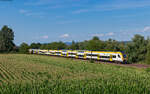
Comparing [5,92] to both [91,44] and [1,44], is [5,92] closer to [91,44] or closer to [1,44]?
[91,44]

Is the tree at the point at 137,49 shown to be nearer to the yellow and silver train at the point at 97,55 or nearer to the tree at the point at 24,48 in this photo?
the yellow and silver train at the point at 97,55

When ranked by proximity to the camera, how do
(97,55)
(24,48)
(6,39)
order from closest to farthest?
(97,55) < (6,39) < (24,48)

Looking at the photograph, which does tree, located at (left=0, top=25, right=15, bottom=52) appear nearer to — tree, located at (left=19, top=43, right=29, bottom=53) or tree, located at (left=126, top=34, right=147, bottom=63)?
tree, located at (left=19, top=43, right=29, bottom=53)

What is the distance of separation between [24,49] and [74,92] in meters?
97.0

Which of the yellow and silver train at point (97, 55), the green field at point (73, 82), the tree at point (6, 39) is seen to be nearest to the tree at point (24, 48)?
the tree at point (6, 39)

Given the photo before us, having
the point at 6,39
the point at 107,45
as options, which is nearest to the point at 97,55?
the point at 107,45

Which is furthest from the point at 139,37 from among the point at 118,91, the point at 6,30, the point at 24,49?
the point at 6,30

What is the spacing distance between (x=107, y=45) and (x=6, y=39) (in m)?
59.5

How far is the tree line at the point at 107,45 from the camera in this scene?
45062 mm

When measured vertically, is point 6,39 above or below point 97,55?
above

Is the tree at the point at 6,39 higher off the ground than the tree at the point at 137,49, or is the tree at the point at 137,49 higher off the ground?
the tree at the point at 6,39

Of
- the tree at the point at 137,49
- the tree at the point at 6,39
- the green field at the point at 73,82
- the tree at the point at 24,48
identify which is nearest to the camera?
the green field at the point at 73,82

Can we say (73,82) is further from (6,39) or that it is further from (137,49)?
(6,39)

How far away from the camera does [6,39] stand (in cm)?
10294
